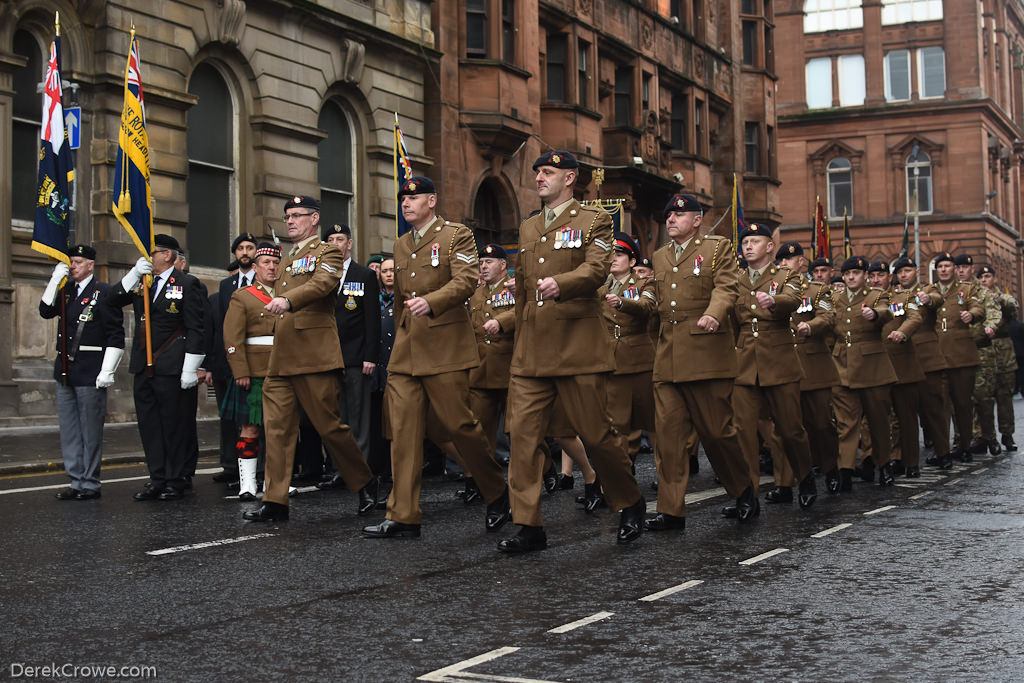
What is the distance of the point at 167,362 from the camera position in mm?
11320

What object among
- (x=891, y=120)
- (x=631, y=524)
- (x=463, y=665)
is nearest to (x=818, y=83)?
(x=891, y=120)

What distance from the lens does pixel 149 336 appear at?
11.2 metres

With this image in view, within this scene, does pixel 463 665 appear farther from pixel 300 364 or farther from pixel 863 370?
pixel 863 370

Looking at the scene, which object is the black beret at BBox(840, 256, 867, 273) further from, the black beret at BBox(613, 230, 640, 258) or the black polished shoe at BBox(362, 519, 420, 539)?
the black polished shoe at BBox(362, 519, 420, 539)

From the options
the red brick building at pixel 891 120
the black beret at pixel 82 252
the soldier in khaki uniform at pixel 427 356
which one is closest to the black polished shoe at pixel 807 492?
the soldier in khaki uniform at pixel 427 356

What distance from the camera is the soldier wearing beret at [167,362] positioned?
11102 mm

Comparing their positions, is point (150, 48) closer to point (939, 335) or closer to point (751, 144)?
point (939, 335)

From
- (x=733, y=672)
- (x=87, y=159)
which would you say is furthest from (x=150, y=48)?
(x=733, y=672)

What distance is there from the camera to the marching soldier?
1082 cm

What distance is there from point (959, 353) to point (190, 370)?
8.46 m

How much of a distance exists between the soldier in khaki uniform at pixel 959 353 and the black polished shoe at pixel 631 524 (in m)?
A: 7.66

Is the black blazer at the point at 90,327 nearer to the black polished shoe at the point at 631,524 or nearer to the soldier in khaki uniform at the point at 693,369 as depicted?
the soldier in khaki uniform at the point at 693,369

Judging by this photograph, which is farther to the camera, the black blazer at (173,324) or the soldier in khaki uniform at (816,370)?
the soldier in khaki uniform at (816,370)

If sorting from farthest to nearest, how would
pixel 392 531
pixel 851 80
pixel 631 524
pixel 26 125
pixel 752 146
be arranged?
pixel 851 80, pixel 752 146, pixel 26 125, pixel 392 531, pixel 631 524
